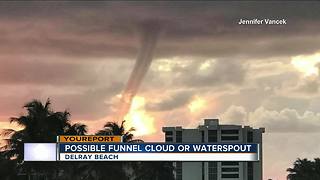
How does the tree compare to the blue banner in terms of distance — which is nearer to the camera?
the blue banner

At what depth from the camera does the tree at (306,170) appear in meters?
126

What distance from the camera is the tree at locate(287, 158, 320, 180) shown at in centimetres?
12642

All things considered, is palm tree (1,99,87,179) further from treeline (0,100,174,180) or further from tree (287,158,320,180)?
tree (287,158,320,180)

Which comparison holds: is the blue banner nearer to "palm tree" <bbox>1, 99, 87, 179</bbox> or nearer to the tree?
"palm tree" <bbox>1, 99, 87, 179</bbox>

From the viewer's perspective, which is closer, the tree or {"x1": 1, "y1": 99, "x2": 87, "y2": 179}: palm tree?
{"x1": 1, "y1": 99, "x2": 87, "y2": 179}: palm tree

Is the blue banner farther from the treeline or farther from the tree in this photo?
the tree

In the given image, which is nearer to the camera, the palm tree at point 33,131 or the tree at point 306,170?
the palm tree at point 33,131

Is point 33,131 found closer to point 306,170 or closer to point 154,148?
point 154,148

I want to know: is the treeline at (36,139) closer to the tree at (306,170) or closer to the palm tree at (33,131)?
the palm tree at (33,131)

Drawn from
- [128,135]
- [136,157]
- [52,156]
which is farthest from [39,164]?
[128,135]

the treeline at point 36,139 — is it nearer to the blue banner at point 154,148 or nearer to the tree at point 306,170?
the blue banner at point 154,148

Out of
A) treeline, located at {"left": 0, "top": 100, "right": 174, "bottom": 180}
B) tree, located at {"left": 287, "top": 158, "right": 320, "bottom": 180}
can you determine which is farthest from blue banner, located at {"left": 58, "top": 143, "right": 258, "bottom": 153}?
tree, located at {"left": 287, "top": 158, "right": 320, "bottom": 180}

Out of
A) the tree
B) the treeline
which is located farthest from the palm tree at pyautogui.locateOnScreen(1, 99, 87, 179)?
the tree

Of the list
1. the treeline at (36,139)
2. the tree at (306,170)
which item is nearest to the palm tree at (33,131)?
the treeline at (36,139)
